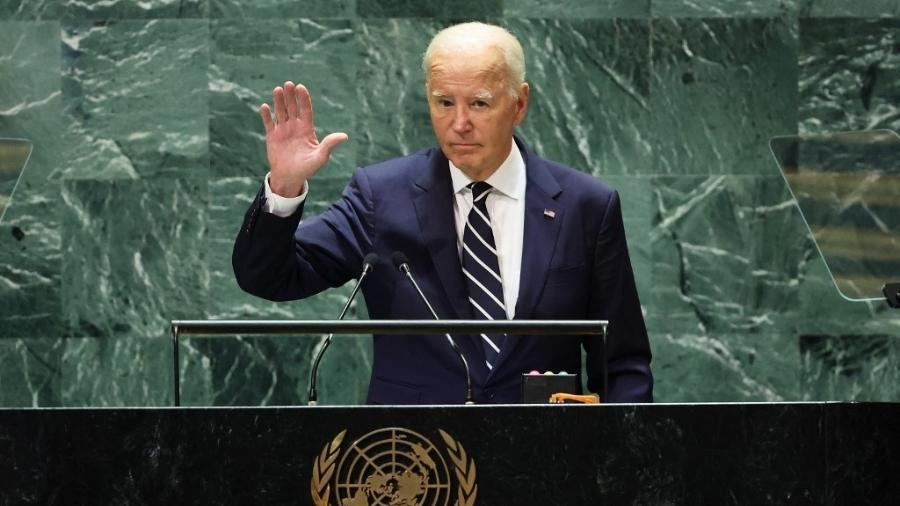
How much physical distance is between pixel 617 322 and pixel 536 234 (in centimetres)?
33

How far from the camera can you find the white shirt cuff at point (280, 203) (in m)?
3.85

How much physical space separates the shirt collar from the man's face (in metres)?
0.08

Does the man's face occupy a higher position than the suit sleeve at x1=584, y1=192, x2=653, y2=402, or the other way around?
the man's face

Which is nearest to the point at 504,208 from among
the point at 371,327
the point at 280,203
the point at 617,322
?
the point at 617,322

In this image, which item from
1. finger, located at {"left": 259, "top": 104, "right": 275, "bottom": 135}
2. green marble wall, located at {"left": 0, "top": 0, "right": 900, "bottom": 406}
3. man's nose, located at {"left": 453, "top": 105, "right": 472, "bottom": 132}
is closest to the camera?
finger, located at {"left": 259, "top": 104, "right": 275, "bottom": 135}

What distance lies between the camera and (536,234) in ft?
13.8

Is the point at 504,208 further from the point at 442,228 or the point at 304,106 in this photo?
the point at 304,106

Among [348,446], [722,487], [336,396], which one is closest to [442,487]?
[348,446]

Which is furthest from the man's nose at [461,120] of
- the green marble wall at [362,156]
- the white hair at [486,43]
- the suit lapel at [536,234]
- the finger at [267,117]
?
the green marble wall at [362,156]

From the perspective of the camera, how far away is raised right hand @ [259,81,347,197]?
3799 millimetres

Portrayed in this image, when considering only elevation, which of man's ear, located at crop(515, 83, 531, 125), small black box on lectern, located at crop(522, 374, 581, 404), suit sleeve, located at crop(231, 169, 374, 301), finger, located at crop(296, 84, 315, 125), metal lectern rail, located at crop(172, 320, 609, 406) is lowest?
small black box on lectern, located at crop(522, 374, 581, 404)

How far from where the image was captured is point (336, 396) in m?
6.33

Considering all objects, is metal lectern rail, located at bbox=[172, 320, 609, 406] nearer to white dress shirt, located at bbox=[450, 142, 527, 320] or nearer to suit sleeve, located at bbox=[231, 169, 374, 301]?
suit sleeve, located at bbox=[231, 169, 374, 301]

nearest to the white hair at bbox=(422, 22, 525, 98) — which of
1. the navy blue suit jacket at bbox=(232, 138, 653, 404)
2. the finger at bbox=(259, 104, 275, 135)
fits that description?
the navy blue suit jacket at bbox=(232, 138, 653, 404)
